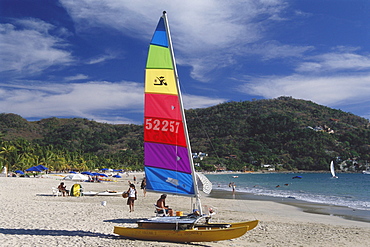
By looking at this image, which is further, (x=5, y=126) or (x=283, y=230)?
(x=5, y=126)

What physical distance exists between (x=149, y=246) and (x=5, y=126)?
211336mm

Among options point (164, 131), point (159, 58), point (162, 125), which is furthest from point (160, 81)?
point (164, 131)

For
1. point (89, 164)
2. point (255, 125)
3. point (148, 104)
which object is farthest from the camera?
point (255, 125)

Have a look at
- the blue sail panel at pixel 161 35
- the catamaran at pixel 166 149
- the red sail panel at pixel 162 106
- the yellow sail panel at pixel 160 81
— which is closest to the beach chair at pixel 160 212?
the catamaran at pixel 166 149

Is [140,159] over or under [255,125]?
under

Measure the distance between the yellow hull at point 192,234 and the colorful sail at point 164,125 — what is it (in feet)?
3.68

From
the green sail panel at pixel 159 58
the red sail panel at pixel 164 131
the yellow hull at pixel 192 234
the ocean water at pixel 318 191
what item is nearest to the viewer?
the yellow hull at pixel 192 234

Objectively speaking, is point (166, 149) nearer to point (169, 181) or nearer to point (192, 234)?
point (169, 181)

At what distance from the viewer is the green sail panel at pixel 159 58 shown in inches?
374

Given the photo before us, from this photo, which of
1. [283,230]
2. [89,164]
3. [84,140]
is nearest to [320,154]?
[89,164]

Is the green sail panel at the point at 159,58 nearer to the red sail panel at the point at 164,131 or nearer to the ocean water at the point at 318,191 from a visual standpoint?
the red sail panel at the point at 164,131

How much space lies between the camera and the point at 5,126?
629ft

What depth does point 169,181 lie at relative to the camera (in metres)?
9.80

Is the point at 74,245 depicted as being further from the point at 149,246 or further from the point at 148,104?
the point at 148,104
